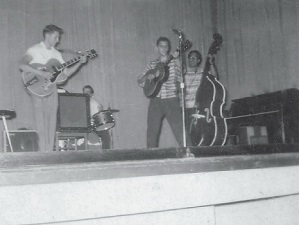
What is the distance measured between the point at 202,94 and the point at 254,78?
296 cm

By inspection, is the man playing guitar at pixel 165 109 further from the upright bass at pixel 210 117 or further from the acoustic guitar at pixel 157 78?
the upright bass at pixel 210 117

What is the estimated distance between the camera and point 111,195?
1722mm

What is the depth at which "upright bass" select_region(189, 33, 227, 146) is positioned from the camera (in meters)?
4.23

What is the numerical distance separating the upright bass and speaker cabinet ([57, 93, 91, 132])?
4.62ft

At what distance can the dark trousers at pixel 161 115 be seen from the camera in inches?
165

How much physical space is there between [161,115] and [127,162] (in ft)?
7.88

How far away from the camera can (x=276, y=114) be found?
15.4ft

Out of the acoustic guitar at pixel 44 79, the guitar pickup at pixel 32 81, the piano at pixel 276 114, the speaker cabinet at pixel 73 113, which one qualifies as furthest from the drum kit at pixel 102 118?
the piano at pixel 276 114

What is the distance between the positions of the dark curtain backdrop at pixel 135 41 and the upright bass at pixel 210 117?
243cm

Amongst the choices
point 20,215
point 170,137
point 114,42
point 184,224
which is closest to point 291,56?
→ point 170,137

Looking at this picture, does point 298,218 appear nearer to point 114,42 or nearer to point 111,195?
point 111,195

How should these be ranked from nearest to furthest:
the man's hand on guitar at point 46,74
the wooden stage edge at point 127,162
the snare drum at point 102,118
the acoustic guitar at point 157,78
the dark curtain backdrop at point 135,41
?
the wooden stage edge at point 127,162 → the acoustic guitar at point 157,78 → the man's hand on guitar at point 46,74 → the snare drum at point 102,118 → the dark curtain backdrop at point 135,41

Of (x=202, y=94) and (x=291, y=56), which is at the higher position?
(x=291, y=56)

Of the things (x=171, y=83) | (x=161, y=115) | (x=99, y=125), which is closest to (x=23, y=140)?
(x=99, y=125)
